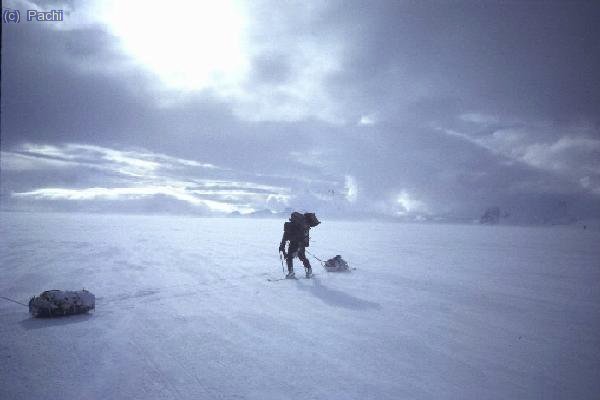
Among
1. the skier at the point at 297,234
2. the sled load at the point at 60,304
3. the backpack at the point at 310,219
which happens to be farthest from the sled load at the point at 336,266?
the sled load at the point at 60,304

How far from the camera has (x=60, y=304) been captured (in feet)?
21.0

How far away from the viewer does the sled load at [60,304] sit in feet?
20.9

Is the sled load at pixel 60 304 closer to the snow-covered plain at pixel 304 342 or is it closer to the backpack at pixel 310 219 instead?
the snow-covered plain at pixel 304 342

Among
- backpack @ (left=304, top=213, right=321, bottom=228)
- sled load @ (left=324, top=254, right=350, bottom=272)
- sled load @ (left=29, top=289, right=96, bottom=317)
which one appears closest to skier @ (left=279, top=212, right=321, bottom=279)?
backpack @ (left=304, top=213, right=321, bottom=228)

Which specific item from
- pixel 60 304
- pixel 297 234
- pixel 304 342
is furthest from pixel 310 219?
pixel 60 304

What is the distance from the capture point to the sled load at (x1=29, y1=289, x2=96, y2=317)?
20.9ft

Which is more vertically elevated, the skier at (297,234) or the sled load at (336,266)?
the skier at (297,234)

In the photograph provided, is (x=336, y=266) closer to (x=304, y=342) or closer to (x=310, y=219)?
(x=310, y=219)

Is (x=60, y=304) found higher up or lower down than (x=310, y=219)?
lower down

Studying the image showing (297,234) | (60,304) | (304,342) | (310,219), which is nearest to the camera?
(304,342)

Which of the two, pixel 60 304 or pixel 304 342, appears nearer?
pixel 304 342

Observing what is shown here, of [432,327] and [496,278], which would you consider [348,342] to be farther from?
[496,278]

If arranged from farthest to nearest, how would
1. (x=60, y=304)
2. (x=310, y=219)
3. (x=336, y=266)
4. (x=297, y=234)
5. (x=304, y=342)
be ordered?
1. (x=336, y=266)
2. (x=310, y=219)
3. (x=297, y=234)
4. (x=60, y=304)
5. (x=304, y=342)

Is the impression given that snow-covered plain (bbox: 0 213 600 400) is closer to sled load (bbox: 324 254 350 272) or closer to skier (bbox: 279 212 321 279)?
skier (bbox: 279 212 321 279)
